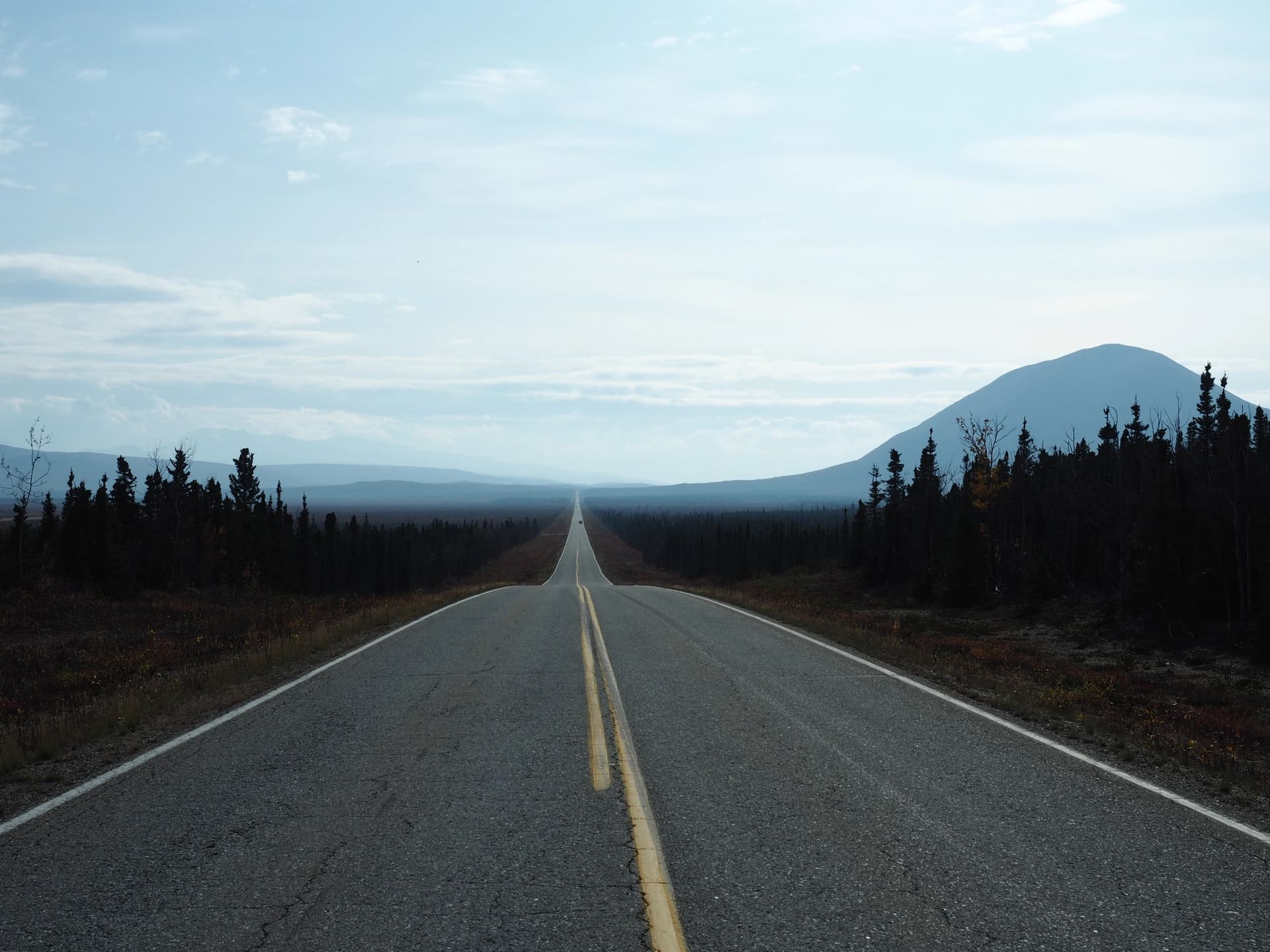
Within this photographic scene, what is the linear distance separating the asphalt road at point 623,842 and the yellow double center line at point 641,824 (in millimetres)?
27

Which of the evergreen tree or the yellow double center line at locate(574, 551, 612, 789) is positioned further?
the evergreen tree

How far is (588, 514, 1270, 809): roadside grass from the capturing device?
31.6 feet

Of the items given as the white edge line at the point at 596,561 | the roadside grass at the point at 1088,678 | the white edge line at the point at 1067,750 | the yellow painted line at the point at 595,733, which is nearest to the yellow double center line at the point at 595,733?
the yellow painted line at the point at 595,733

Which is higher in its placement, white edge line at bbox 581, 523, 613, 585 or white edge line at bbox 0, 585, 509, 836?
white edge line at bbox 0, 585, 509, 836

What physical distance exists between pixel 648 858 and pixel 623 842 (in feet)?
1.14

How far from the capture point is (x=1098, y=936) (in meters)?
4.50

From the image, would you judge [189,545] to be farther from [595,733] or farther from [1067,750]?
[1067,750]

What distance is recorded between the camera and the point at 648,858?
555 centimetres

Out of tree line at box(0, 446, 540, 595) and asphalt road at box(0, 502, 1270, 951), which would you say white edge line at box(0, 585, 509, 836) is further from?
tree line at box(0, 446, 540, 595)

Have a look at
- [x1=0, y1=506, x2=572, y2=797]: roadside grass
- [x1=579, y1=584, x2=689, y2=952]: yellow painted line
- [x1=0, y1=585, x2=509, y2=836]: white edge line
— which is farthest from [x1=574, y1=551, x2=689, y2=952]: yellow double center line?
[x1=0, y1=506, x2=572, y2=797]: roadside grass

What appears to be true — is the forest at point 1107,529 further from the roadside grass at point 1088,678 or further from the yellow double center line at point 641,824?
the yellow double center line at point 641,824

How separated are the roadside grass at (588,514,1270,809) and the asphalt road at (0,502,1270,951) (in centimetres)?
146

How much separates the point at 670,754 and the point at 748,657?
6.92 m

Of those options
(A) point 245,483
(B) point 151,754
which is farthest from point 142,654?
(A) point 245,483
